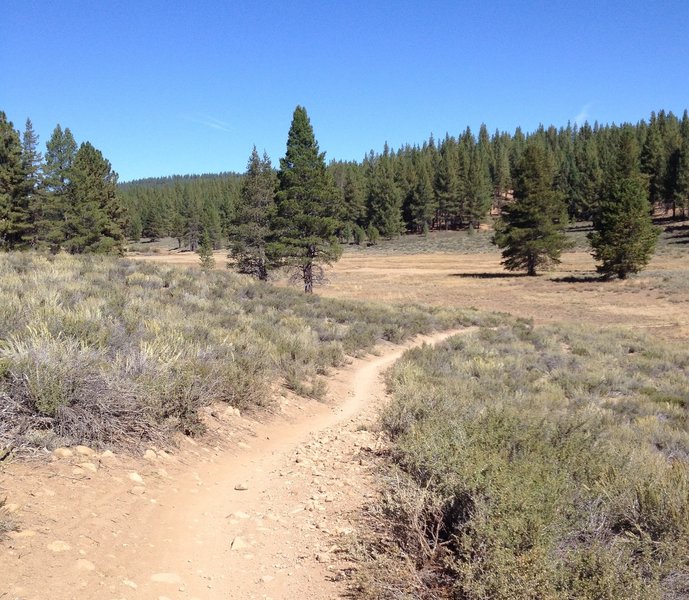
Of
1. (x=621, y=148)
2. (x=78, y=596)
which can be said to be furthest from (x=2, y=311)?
(x=621, y=148)

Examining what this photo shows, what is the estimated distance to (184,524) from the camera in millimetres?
4086

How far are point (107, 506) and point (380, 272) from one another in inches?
2112

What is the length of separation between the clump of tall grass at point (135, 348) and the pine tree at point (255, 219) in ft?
52.8

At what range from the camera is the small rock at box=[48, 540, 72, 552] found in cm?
330

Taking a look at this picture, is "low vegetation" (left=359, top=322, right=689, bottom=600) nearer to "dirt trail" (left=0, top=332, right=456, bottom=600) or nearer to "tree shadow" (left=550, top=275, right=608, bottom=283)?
"dirt trail" (left=0, top=332, right=456, bottom=600)

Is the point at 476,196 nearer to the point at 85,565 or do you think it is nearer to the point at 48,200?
the point at 48,200

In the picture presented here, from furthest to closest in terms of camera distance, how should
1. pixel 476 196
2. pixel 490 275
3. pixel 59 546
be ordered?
1. pixel 476 196
2. pixel 490 275
3. pixel 59 546

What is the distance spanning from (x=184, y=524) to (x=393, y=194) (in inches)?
3673

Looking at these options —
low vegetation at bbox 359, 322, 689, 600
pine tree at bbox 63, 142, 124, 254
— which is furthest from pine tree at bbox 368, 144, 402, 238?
low vegetation at bbox 359, 322, 689, 600

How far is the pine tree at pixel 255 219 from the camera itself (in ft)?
107

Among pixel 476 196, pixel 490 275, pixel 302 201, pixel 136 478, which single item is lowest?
pixel 490 275

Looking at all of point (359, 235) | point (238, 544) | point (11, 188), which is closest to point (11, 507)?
point (238, 544)

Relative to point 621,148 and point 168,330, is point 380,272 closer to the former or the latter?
point 621,148

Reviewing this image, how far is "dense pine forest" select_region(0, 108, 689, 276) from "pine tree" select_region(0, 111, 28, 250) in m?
0.10
